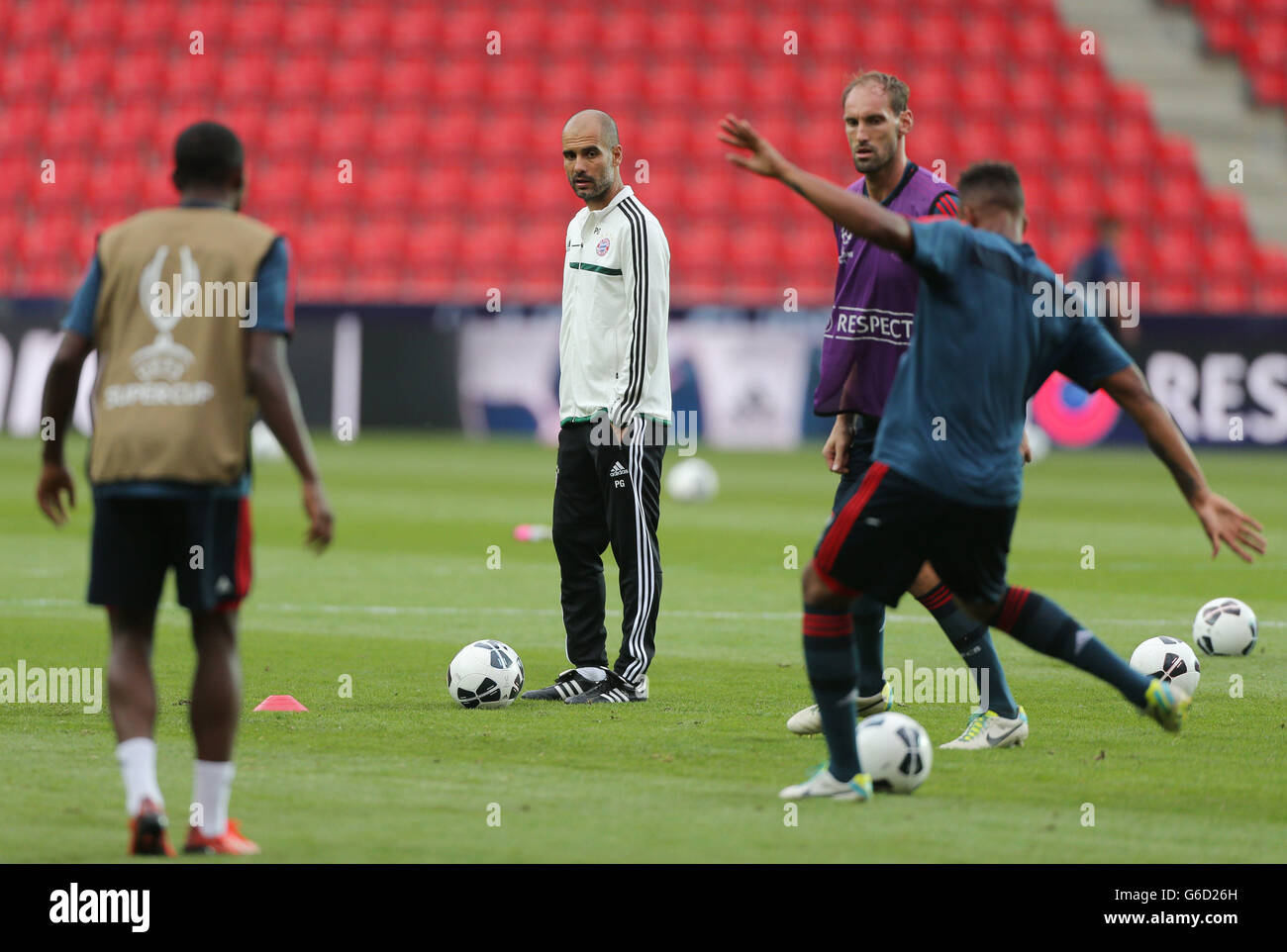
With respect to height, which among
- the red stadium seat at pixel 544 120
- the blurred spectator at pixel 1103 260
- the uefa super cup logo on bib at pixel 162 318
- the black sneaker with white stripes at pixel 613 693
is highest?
the red stadium seat at pixel 544 120

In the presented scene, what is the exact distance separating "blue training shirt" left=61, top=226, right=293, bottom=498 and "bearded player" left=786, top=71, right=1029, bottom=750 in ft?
7.32

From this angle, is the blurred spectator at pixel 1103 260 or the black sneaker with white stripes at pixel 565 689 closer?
the black sneaker with white stripes at pixel 565 689

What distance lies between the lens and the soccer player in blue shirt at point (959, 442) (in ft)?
16.8

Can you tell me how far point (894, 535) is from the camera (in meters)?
5.16

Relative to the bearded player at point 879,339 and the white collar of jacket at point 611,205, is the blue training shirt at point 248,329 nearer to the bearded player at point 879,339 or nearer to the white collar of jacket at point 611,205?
the bearded player at point 879,339

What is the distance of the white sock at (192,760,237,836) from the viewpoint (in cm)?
450

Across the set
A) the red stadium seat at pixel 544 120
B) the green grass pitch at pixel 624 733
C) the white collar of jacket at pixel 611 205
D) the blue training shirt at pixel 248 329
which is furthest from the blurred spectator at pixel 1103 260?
the blue training shirt at pixel 248 329

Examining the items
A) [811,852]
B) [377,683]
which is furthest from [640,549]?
[811,852]

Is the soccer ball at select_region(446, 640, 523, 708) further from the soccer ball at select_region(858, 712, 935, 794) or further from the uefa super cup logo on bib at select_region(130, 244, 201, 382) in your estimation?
the uefa super cup logo on bib at select_region(130, 244, 201, 382)

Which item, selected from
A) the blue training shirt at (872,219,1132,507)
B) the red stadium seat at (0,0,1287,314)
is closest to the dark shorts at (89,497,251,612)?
the blue training shirt at (872,219,1132,507)

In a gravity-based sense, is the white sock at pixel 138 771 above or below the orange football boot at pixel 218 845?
above

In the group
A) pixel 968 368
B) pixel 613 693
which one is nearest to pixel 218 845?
pixel 968 368

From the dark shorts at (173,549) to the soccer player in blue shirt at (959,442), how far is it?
1.59m

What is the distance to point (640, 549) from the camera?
7.24m
